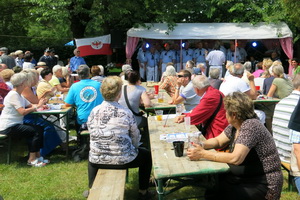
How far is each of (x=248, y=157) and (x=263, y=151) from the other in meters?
0.12

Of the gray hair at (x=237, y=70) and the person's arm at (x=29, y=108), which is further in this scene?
the gray hair at (x=237, y=70)

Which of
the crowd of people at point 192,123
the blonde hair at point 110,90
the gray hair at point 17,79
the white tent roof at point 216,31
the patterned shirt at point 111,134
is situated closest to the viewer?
the crowd of people at point 192,123

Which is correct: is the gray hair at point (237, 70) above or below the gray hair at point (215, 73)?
above

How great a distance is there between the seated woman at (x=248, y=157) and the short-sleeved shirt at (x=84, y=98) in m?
2.81

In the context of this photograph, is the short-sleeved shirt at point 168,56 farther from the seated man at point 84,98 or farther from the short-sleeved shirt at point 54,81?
the seated man at point 84,98

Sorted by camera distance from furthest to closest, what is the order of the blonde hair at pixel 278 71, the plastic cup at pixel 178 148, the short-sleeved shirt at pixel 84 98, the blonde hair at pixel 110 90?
the blonde hair at pixel 278 71 < the short-sleeved shirt at pixel 84 98 < the blonde hair at pixel 110 90 < the plastic cup at pixel 178 148

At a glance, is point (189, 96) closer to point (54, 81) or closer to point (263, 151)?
point (263, 151)

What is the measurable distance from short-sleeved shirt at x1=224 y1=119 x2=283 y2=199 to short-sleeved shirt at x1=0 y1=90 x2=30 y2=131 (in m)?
3.35

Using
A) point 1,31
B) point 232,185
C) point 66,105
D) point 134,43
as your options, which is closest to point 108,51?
point 134,43

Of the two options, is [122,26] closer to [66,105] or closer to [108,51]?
[108,51]

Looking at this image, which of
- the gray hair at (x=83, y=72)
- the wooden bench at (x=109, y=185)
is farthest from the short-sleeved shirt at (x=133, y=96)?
the wooden bench at (x=109, y=185)

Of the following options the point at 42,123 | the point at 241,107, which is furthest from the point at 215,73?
the point at 241,107

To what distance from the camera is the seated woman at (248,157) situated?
8.79 ft

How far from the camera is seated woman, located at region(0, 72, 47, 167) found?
16.0ft
